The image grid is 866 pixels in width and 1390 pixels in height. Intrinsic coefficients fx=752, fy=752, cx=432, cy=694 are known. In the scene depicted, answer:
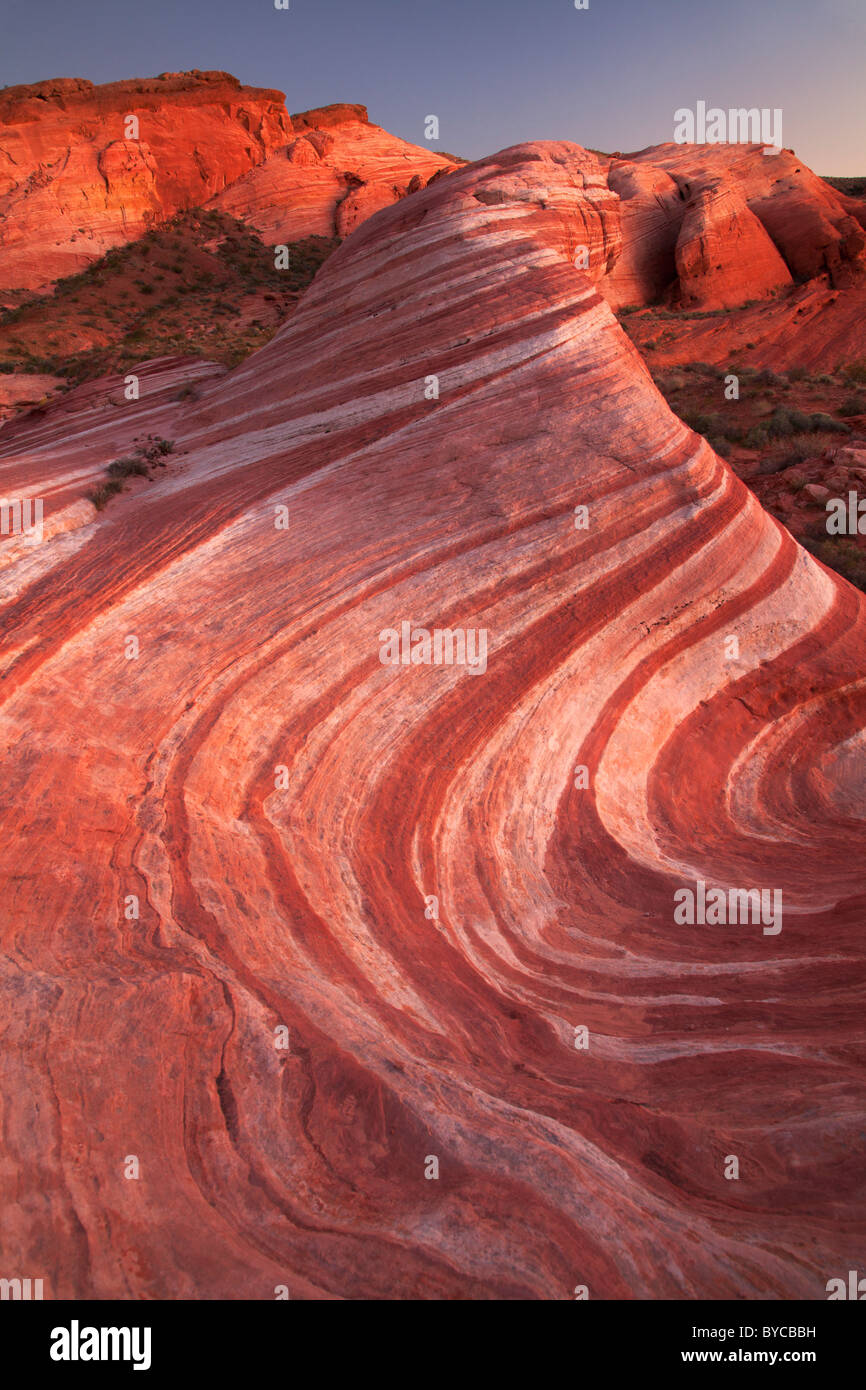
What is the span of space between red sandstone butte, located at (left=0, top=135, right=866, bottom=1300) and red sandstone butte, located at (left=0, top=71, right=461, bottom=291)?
31947 millimetres

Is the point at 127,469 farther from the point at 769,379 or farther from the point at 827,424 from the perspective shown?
the point at 769,379

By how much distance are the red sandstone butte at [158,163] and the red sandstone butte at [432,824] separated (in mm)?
31947

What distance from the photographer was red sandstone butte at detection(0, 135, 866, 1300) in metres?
3.10

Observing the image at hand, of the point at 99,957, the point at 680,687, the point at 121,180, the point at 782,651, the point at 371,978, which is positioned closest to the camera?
the point at 99,957

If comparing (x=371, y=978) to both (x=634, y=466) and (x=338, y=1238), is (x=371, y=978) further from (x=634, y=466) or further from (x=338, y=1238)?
(x=634, y=466)

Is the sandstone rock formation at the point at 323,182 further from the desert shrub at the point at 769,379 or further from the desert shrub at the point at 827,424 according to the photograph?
the desert shrub at the point at 827,424

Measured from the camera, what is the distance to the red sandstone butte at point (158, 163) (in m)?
35.2

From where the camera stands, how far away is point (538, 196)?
11.1 metres

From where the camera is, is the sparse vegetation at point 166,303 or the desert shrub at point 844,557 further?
the sparse vegetation at point 166,303

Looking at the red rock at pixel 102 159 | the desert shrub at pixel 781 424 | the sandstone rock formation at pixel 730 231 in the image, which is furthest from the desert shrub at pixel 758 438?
the red rock at pixel 102 159

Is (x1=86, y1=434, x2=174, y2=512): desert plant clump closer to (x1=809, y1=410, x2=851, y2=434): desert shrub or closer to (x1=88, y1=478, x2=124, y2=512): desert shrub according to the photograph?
(x1=88, y1=478, x2=124, y2=512): desert shrub

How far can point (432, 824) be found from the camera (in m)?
6.05

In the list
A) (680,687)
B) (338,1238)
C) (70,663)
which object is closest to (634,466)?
(680,687)

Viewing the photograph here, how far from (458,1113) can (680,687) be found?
5581 mm
